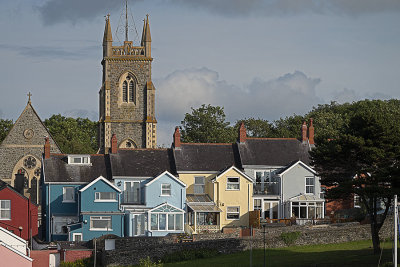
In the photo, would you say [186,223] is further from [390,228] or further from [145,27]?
[145,27]

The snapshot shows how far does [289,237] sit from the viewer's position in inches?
2426

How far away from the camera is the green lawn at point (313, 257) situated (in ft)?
173

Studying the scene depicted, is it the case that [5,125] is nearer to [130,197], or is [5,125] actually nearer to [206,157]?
[206,157]

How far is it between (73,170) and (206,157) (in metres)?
10.3

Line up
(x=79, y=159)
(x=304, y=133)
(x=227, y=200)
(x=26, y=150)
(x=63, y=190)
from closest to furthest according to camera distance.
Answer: (x=63, y=190)
(x=227, y=200)
(x=79, y=159)
(x=304, y=133)
(x=26, y=150)

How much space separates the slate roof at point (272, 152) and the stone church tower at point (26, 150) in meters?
22.2

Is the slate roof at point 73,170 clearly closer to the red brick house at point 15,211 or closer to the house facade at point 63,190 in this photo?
the house facade at point 63,190

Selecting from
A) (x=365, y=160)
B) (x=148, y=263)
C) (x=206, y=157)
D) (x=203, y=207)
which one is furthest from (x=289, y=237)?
(x=206, y=157)

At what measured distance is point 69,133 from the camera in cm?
12125

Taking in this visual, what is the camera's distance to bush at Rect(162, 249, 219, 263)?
5878 cm

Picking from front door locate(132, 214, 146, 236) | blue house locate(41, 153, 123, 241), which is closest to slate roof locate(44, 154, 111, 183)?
blue house locate(41, 153, 123, 241)

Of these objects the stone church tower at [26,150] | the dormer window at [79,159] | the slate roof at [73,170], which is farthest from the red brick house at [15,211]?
the stone church tower at [26,150]

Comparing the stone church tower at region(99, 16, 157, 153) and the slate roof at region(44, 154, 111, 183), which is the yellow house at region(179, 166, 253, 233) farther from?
the stone church tower at region(99, 16, 157, 153)

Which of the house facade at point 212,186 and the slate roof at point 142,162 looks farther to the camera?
the slate roof at point 142,162
